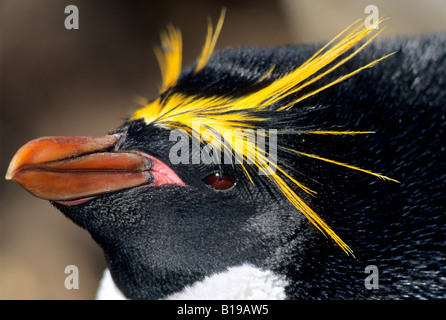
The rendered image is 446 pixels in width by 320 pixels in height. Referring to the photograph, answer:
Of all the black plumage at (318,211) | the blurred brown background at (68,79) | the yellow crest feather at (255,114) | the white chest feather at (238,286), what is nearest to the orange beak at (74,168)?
the black plumage at (318,211)

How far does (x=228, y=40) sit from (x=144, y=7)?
0.72 meters

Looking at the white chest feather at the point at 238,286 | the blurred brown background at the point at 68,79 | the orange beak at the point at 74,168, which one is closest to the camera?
the orange beak at the point at 74,168

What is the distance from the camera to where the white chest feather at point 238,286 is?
129cm

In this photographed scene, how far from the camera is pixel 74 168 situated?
1180 mm

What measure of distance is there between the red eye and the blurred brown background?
2193 mm

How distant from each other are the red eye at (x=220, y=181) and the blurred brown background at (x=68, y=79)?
219 cm

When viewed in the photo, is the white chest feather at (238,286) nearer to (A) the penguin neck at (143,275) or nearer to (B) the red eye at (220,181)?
(A) the penguin neck at (143,275)

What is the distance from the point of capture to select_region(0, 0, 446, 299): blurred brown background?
3275 millimetres

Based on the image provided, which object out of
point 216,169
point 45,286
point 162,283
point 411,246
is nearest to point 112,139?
point 216,169

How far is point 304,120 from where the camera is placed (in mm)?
1217

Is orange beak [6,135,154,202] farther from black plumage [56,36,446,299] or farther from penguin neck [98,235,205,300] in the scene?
penguin neck [98,235,205,300]

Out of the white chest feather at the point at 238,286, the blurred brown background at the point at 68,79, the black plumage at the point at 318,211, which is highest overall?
the blurred brown background at the point at 68,79

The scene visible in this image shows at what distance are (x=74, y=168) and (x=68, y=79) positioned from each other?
250 centimetres

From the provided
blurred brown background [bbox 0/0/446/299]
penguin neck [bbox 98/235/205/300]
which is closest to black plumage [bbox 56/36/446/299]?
penguin neck [bbox 98/235/205/300]
